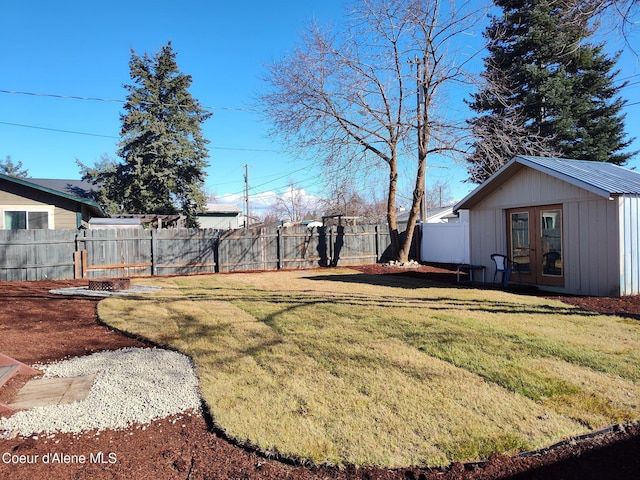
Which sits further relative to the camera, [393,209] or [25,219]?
[393,209]

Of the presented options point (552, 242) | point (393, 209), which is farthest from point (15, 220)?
point (552, 242)

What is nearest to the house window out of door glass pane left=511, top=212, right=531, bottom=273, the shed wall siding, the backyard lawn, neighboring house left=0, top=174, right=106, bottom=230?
neighboring house left=0, top=174, right=106, bottom=230

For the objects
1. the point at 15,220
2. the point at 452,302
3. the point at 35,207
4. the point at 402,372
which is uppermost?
the point at 35,207

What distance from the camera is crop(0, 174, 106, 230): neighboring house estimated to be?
46.8 ft

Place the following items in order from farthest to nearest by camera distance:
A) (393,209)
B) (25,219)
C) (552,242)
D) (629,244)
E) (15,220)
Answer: (393,209)
(25,219)
(15,220)
(552,242)
(629,244)

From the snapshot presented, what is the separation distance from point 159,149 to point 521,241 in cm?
2177

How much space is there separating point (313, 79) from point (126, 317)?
11671 mm

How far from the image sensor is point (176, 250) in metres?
15.3

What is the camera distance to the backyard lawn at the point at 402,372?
9.97 feet

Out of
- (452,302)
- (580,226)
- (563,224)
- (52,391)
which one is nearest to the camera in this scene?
(52,391)

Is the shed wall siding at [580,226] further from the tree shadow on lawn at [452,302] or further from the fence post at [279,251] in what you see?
the fence post at [279,251]

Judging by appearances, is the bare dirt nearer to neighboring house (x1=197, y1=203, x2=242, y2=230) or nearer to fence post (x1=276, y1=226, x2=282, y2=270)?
fence post (x1=276, y1=226, x2=282, y2=270)

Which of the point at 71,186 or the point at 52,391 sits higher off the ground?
the point at 71,186

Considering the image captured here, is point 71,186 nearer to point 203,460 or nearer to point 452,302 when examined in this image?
point 452,302
